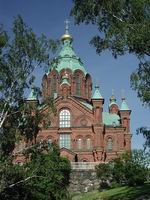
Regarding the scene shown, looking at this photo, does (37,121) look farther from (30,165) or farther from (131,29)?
(131,29)

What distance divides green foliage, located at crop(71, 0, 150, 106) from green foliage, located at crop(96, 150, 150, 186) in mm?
24746

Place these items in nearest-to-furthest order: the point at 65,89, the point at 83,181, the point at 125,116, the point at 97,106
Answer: the point at 83,181 < the point at 97,106 < the point at 65,89 < the point at 125,116

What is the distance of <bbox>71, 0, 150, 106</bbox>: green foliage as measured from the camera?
1106 inches

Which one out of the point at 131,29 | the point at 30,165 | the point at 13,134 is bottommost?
the point at 30,165

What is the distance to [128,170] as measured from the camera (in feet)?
178

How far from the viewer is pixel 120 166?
55281 mm

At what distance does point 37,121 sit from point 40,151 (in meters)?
1.98

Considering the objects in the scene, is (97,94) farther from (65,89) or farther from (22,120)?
(22,120)

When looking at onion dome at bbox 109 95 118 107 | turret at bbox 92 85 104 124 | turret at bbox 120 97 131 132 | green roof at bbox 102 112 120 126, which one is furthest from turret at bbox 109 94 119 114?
turret at bbox 92 85 104 124

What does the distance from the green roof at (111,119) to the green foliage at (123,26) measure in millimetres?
41249

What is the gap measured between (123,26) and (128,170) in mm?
28036

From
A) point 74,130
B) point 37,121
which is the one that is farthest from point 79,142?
point 37,121

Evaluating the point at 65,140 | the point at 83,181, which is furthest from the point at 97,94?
the point at 83,181

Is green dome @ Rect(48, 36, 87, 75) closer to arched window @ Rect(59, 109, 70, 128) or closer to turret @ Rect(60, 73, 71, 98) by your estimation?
turret @ Rect(60, 73, 71, 98)
